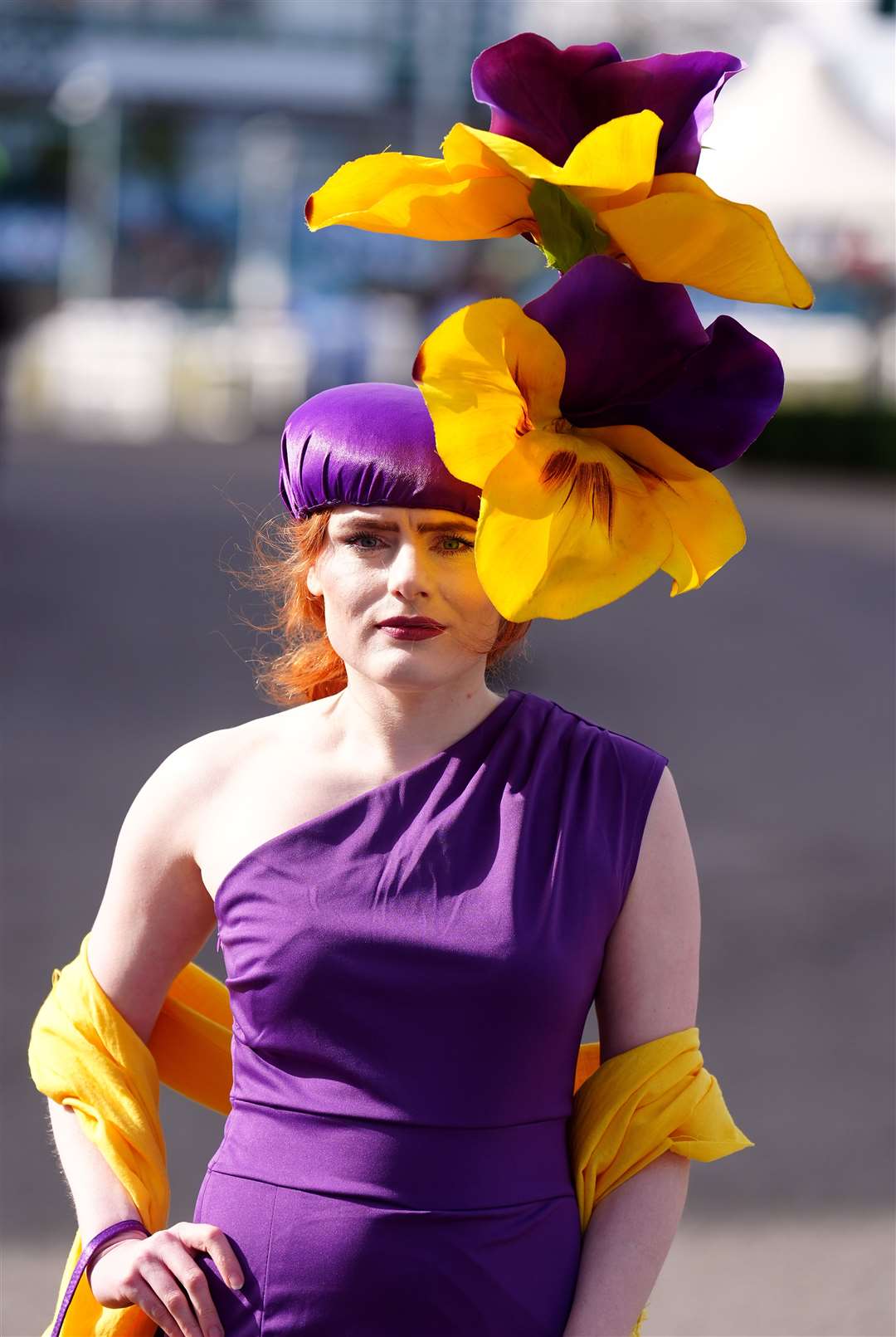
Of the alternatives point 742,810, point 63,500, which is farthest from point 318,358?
point 742,810

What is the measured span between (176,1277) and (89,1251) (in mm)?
101

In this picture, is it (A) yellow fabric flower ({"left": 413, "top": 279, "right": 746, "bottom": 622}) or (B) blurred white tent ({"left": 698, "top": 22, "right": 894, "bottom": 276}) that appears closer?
(A) yellow fabric flower ({"left": 413, "top": 279, "right": 746, "bottom": 622})

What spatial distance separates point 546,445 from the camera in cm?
157

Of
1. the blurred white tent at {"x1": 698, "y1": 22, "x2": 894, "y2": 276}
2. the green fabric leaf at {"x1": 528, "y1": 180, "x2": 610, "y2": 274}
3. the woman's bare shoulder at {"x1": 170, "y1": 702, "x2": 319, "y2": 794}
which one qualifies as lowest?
the woman's bare shoulder at {"x1": 170, "y1": 702, "x2": 319, "y2": 794}

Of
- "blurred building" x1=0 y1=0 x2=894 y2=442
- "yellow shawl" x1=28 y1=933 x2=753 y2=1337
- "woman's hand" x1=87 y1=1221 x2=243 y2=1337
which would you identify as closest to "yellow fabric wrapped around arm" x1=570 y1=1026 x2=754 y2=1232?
"yellow shawl" x1=28 y1=933 x2=753 y2=1337

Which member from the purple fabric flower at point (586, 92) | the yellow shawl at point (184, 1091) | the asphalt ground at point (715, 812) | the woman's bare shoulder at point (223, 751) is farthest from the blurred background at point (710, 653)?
the yellow shawl at point (184, 1091)

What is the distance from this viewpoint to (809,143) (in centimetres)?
1556

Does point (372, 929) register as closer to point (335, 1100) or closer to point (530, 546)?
point (335, 1100)

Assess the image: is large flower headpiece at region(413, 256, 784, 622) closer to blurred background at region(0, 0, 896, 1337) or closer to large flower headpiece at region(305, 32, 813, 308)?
large flower headpiece at region(305, 32, 813, 308)

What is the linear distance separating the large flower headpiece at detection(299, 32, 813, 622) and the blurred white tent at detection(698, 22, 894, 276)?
1378cm

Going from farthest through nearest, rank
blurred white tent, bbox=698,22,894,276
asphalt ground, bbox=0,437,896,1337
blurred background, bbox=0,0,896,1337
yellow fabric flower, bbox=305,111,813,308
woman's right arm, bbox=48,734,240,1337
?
blurred white tent, bbox=698,22,894,276 < blurred background, bbox=0,0,896,1337 < asphalt ground, bbox=0,437,896,1337 < woman's right arm, bbox=48,734,240,1337 < yellow fabric flower, bbox=305,111,813,308

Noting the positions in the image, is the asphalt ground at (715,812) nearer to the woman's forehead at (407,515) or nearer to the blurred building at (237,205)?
the woman's forehead at (407,515)

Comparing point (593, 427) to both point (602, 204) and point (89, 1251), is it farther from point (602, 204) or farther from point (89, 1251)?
point (89, 1251)

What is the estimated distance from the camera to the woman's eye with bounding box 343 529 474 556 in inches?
Result: 66.2
